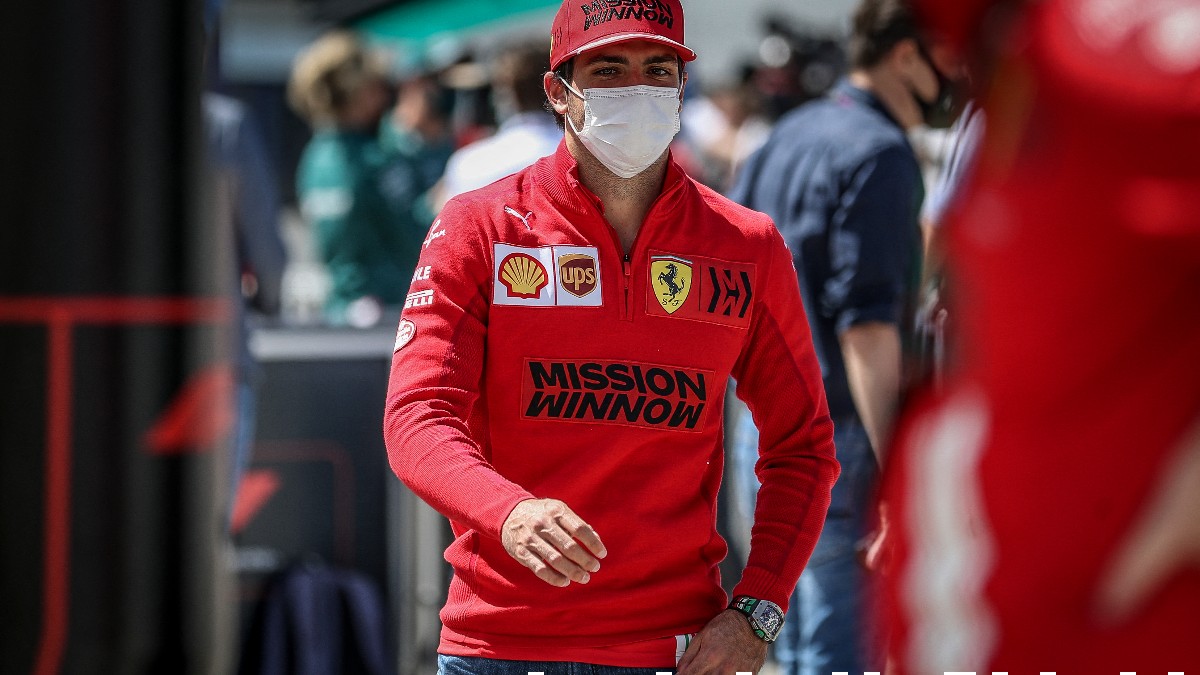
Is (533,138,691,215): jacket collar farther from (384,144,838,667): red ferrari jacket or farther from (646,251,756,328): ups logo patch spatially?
(646,251,756,328): ups logo patch

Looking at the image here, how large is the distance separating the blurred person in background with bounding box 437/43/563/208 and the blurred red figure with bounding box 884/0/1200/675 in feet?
11.9

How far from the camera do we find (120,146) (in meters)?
1.70

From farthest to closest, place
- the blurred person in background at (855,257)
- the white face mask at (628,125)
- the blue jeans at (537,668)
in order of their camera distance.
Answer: the blurred person in background at (855,257) < the white face mask at (628,125) < the blue jeans at (537,668)

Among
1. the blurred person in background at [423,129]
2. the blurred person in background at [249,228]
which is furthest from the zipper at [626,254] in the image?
the blurred person in background at [423,129]

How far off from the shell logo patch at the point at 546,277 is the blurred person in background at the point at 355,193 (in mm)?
3896

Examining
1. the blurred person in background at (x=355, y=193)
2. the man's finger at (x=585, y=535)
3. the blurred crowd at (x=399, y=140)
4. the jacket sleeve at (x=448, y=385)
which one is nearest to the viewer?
the man's finger at (x=585, y=535)

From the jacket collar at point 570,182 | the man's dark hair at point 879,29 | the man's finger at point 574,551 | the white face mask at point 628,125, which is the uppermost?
the man's dark hair at point 879,29

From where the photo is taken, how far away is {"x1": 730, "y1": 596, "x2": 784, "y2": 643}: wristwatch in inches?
97.1

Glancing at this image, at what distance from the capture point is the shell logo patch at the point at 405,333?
8.02 feet

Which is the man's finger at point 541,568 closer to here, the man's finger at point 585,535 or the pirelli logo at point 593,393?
the man's finger at point 585,535

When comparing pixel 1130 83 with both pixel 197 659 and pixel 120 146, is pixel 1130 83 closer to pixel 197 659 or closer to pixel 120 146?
pixel 120 146

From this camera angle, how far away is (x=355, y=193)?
6.47 metres

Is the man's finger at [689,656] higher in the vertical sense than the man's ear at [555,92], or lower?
lower

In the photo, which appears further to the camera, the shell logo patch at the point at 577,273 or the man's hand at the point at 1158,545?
the shell logo patch at the point at 577,273
